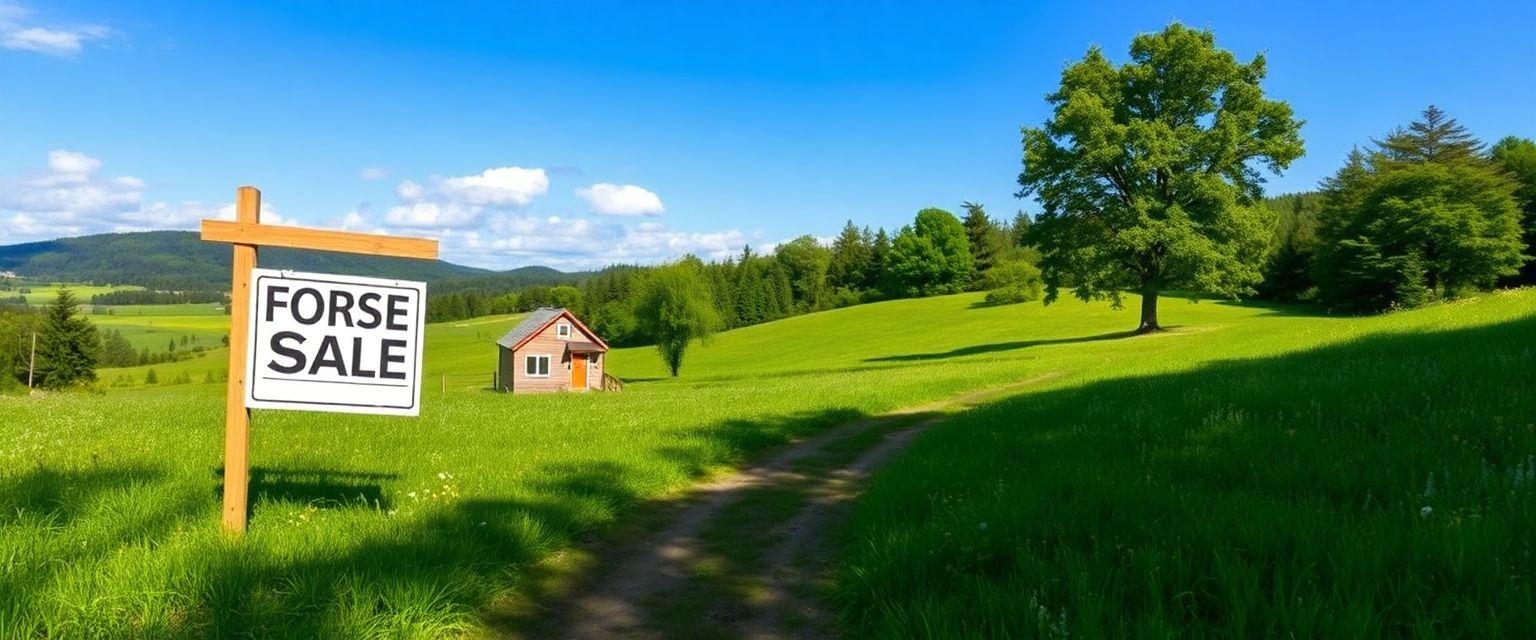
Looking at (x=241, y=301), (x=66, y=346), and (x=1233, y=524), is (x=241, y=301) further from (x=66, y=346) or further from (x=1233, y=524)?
(x=66, y=346)

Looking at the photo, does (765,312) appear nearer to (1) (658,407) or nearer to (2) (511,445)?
(1) (658,407)

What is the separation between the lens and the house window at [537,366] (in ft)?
161

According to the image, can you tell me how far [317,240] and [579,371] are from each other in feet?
150

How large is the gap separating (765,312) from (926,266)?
2946 cm

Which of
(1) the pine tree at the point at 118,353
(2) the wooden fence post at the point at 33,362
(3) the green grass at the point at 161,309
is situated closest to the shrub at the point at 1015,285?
(2) the wooden fence post at the point at 33,362

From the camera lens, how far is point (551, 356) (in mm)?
49625

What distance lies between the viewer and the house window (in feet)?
161

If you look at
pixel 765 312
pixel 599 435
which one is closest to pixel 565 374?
pixel 599 435

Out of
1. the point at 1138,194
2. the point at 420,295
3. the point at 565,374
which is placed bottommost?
the point at 565,374

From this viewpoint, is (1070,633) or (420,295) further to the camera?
(420,295)

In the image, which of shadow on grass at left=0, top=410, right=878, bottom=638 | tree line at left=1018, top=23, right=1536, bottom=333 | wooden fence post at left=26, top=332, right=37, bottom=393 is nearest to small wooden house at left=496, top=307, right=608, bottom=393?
tree line at left=1018, top=23, right=1536, bottom=333

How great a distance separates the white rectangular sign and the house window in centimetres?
4513

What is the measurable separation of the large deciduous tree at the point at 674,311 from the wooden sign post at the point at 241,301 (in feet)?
170

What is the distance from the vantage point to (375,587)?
15.1ft
